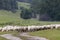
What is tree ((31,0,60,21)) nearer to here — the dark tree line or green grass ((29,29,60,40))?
the dark tree line

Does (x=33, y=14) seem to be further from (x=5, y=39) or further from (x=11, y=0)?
(x=5, y=39)

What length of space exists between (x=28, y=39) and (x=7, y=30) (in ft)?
61.6

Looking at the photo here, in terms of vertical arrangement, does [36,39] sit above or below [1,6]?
above

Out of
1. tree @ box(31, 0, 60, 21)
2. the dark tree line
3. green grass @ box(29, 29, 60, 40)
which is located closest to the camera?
green grass @ box(29, 29, 60, 40)

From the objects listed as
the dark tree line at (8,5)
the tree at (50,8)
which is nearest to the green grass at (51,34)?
the tree at (50,8)

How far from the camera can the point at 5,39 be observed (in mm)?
42219

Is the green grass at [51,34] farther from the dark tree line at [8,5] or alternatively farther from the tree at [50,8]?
the dark tree line at [8,5]

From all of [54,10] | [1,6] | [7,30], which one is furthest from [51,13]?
[7,30]

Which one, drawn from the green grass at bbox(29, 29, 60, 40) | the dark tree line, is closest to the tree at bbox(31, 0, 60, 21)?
the dark tree line

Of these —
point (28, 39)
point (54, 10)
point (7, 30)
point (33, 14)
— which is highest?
point (28, 39)

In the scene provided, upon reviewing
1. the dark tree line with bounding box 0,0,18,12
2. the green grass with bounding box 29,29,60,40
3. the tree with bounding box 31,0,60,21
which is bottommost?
the dark tree line with bounding box 0,0,18,12

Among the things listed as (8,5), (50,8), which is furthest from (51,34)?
(8,5)

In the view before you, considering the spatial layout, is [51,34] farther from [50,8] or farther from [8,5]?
[8,5]

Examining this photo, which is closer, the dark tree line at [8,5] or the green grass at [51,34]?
the green grass at [51,34]
